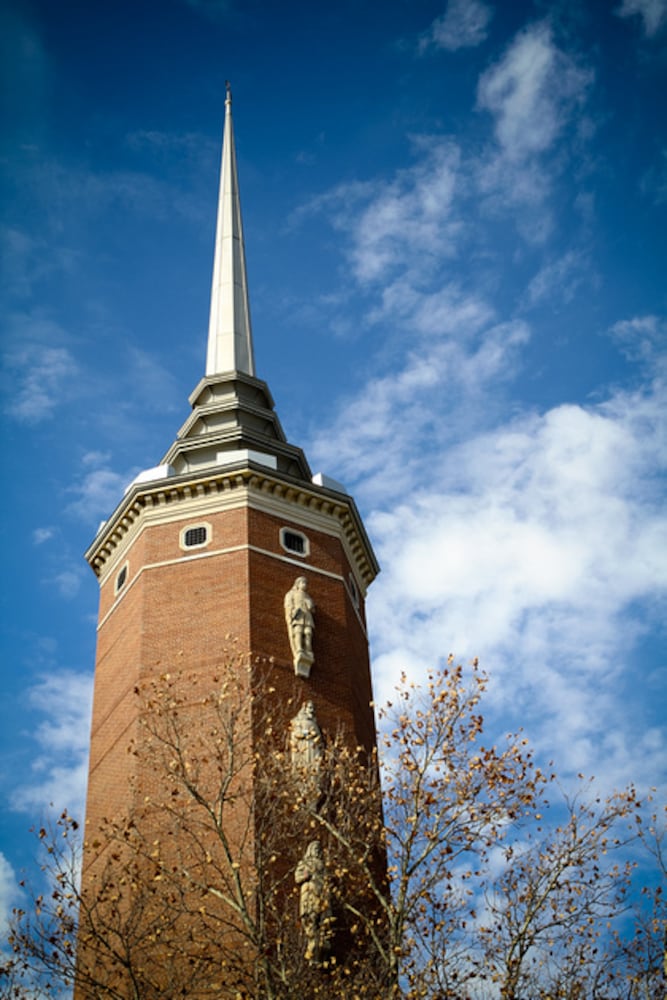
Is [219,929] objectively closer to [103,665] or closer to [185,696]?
[185,696]

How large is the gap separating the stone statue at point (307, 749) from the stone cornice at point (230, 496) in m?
6.77

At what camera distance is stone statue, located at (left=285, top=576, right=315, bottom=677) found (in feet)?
101

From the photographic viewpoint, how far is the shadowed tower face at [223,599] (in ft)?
97.2

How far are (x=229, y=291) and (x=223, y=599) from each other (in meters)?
16.7

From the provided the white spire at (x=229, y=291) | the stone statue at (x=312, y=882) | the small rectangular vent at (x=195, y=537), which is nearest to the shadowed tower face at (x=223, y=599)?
the small rectangular vent at (x=195, y=537)

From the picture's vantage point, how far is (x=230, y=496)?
33.8 metres

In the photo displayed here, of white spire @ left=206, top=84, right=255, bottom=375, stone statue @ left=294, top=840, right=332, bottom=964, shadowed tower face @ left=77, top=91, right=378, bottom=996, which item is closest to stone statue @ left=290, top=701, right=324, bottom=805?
shadowed tower face @ left=77, top=91, right=378, bottom=996

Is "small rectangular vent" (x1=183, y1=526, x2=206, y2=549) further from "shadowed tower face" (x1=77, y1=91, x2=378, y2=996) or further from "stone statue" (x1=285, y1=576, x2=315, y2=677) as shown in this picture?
"stone statue" (x1=285, y1=576, x2=315, y2=677)

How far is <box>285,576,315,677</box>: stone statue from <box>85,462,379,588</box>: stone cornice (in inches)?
127

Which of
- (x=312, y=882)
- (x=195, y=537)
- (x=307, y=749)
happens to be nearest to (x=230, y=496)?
(x=195, y=537)

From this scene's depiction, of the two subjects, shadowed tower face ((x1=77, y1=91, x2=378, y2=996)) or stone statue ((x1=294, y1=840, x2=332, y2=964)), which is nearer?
stone statue ((x1=294, y1=840, x2=332, y2=964))

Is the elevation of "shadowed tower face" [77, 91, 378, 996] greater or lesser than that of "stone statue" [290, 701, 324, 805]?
greater

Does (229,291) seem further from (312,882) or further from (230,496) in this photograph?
(312,882)

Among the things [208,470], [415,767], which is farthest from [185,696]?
[415,767]
